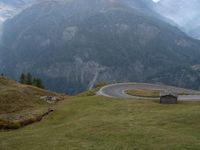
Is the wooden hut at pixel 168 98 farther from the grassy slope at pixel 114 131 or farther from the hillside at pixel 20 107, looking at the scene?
the hillside at pixel 20 107

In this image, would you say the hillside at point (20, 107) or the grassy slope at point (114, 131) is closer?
the grassy slope at point (114, 131)

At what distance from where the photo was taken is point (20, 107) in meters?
83.8

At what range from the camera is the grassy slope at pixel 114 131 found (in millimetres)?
48884

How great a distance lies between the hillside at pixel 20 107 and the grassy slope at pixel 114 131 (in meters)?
3.02

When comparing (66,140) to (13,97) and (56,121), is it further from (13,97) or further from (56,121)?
(13,97)

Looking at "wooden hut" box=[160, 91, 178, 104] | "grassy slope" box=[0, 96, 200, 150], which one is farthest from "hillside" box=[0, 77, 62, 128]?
"wooden hut" box=[160, 91, 178, 104]

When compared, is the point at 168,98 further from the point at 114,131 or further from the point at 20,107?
the point at 114,131

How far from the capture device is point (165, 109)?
252 feet

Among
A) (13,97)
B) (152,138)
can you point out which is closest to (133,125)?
(152,138)

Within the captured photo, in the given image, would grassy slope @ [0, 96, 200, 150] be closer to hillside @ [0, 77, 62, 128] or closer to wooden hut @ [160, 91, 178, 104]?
hillside @ [0, 77, 62, 128]

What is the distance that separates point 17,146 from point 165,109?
1362 inches

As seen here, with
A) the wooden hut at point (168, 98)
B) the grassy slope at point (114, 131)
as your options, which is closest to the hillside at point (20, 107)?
the grassy slope at point (114, 131)

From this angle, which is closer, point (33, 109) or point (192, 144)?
point (192, 144)

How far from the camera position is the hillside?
71.5m
